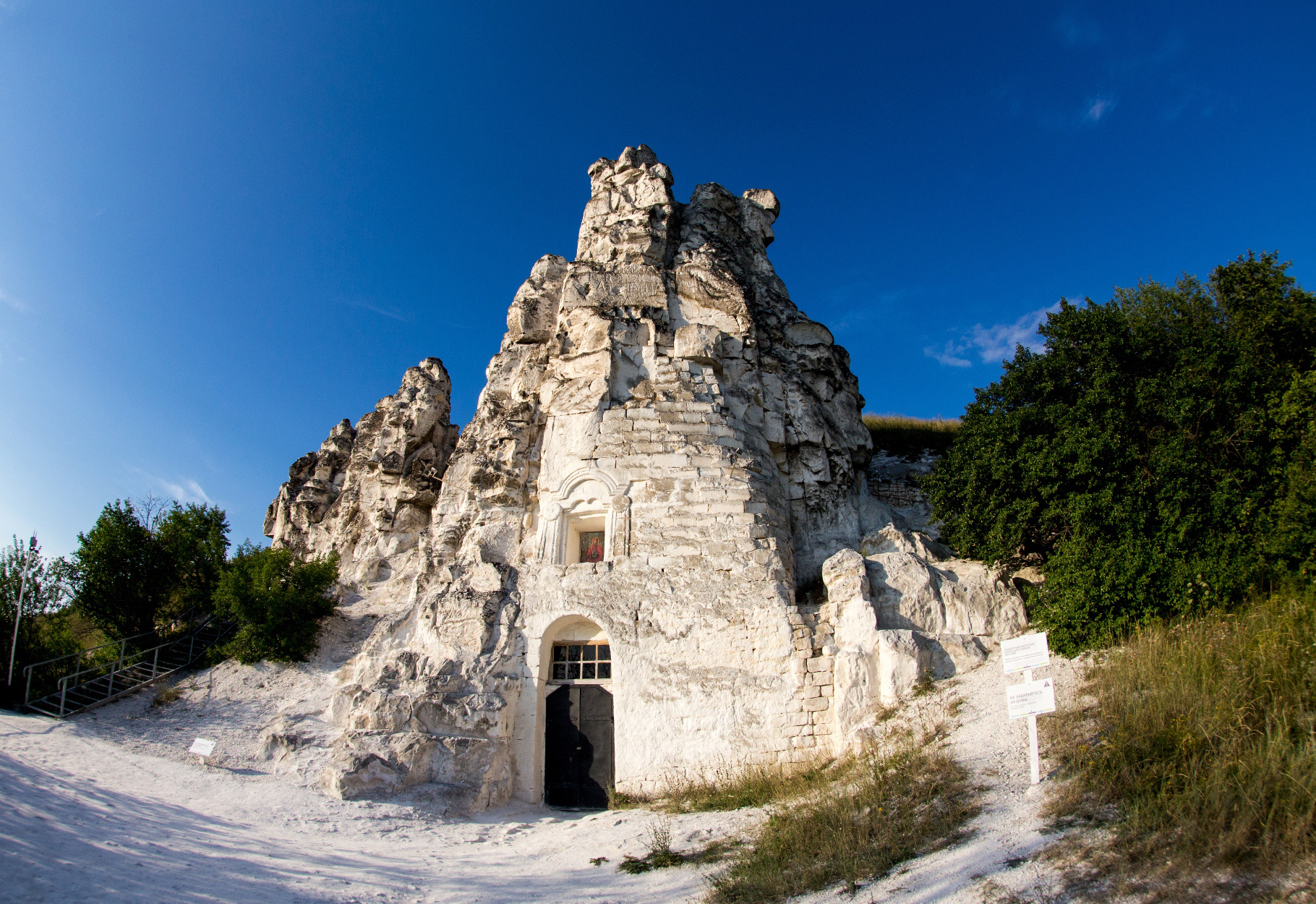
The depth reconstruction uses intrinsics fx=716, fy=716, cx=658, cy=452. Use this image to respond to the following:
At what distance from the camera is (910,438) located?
78.6 feet

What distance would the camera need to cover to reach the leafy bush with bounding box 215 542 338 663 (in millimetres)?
13945

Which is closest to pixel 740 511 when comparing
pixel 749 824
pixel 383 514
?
pixel 749 824

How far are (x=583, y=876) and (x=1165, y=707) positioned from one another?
19.3ft

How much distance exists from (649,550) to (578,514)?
173 cm

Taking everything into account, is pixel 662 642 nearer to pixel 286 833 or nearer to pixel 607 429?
pixel 607 429

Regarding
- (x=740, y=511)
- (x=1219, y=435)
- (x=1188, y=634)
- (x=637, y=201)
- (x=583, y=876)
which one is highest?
(x=637, y=201)

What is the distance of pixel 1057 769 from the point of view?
6.70 metres

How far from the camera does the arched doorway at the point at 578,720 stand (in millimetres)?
11664

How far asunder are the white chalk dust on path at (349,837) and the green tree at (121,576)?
447 cm

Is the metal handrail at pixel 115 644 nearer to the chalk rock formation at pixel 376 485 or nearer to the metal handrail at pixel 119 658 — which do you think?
the metal handrail at pixel 119 658

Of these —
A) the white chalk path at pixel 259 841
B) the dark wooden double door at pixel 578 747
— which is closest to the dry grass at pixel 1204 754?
the white chalk path at pixel 259 841

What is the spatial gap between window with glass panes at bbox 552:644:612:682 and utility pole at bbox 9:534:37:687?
9.73 meters

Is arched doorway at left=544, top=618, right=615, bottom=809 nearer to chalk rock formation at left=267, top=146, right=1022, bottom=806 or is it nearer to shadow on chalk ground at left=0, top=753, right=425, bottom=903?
chalk rock formation at left=267, top=146, right=1022, bottom=806

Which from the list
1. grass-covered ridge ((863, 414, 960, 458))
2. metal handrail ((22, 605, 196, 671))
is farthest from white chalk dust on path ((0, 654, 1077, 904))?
grass-covered ridge ((863, 414, 960, 458))
